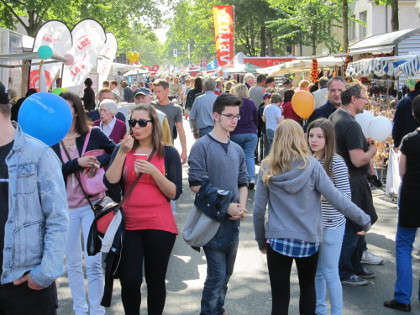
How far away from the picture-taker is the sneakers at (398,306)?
5.52 m

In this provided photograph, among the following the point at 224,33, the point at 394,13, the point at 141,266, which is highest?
the point at 224,33

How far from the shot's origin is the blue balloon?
4602 millimetres

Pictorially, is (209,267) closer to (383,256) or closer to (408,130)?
(383,256)

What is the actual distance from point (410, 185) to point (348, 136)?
2.31 ft

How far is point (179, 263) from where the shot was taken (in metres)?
7.08

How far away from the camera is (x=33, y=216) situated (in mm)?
3008

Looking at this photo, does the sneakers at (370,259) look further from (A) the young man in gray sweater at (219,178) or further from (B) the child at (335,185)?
(A) the young man in gray sweater at (219,178)

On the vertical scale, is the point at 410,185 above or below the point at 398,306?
above

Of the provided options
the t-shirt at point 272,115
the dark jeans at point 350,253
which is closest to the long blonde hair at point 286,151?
the dark jeans at point 350,253

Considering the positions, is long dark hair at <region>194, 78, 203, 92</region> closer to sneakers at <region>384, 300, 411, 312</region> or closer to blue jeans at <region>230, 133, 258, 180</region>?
blue jeans at <region>230, 133, 258, 180</region>

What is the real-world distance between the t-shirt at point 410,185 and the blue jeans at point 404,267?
10 cm

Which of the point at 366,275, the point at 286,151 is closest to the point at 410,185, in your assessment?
the point at 366,275

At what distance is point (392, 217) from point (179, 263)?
149 inches

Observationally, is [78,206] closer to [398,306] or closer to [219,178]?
[219,178]
